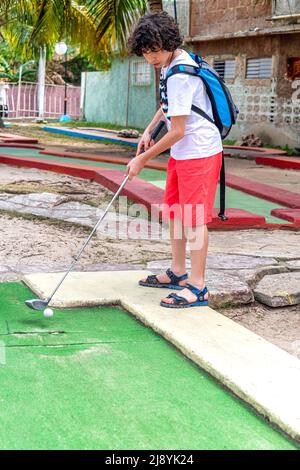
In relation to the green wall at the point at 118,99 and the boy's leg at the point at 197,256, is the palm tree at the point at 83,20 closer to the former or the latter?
the green wall at the point at 118,99

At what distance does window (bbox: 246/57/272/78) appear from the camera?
659 inches

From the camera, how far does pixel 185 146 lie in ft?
13.2

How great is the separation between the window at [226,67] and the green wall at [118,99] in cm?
306

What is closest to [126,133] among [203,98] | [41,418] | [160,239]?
[160,239]

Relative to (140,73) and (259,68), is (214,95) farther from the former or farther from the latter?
(140,73)

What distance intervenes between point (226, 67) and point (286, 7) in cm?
310

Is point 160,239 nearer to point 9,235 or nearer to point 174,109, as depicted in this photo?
point 9,235

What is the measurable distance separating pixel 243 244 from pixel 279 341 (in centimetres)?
223

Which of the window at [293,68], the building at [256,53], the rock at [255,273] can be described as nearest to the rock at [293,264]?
the rock at [255,273]

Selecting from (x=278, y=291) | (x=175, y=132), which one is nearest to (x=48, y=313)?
(x=175, y=132)

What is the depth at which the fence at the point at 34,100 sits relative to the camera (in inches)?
1134

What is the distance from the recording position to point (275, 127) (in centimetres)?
1673

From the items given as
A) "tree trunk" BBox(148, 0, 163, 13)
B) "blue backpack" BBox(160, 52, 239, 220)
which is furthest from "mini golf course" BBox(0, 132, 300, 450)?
"tree trunk" BBox(148, 0, 163, 13)

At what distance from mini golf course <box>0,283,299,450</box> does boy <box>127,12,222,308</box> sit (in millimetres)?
532
